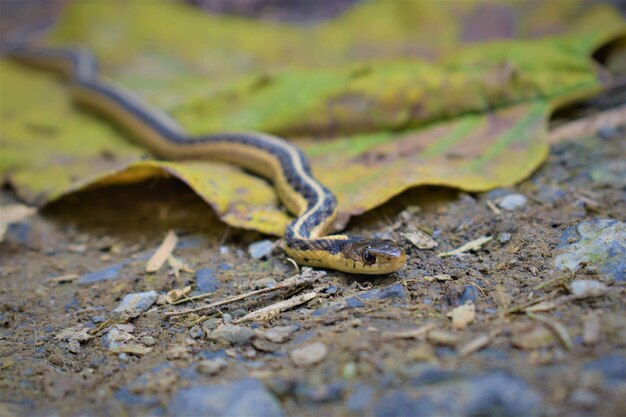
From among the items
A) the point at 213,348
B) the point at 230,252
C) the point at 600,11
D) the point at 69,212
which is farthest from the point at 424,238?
the point at 600,11

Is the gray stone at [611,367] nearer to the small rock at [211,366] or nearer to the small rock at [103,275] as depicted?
the small rock at [211,366]

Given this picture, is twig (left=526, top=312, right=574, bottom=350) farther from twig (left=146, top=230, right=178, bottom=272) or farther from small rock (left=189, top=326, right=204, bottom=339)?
twig (left=146, top=230, right=178, bottom=272)

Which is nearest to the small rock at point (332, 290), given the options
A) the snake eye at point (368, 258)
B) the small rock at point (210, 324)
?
the snake eye at point (368, 258)

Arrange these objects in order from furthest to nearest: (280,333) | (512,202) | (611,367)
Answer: (512,202), (280,333), (611,367)

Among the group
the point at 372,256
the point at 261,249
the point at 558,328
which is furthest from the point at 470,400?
the point at 261,249

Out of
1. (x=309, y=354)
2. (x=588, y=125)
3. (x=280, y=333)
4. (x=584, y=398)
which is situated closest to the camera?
(x=584, y=398)

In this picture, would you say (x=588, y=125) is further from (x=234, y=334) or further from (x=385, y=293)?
(x=234, y=334)

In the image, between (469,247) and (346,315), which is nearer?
(346,315)
